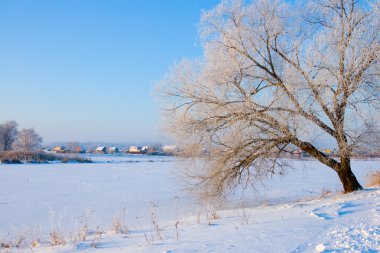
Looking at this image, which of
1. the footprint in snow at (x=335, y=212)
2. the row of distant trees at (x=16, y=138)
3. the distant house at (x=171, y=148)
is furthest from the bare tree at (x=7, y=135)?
the footprint in snow at (x=335, y=212)

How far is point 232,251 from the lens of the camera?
4.41m

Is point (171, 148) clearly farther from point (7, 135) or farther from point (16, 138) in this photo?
point (16, 138)

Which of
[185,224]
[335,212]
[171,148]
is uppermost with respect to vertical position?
[171,148]

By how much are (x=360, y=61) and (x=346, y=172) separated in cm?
343

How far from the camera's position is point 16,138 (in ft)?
236

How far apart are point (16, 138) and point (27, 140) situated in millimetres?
2759

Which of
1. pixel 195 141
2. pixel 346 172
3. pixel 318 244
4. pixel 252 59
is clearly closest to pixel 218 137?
pixel 195 141

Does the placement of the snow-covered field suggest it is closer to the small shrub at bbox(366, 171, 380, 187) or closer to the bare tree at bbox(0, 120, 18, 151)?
the small shrub at bbox(366, 171, 380, 187)

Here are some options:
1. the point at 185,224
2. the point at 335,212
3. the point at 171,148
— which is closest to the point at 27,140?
the point at 171,148

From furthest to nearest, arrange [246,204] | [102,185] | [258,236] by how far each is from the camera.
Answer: [102,185] < [246,204] < [258,236]

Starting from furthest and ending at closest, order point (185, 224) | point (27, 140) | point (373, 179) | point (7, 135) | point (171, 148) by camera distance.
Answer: point (27, 140) → point (7, 135) → point (373, 179) → point (171, 148) → point (185, 224)

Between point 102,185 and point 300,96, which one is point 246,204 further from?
point 102,185

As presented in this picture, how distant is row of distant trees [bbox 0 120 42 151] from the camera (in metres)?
66.8

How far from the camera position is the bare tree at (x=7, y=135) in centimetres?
6644
